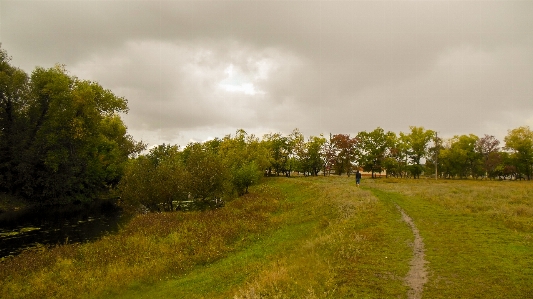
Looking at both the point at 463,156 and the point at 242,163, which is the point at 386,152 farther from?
the point at 242,163

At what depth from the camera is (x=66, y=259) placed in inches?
895

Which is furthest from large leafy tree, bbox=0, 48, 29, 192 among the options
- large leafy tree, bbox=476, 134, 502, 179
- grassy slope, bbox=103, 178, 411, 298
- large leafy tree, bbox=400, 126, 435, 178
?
large leafy tree, bbox=476, 134, 502, 179

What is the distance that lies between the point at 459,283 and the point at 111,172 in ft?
247

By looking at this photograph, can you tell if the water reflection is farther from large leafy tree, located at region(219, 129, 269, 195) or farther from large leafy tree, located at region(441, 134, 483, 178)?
large leafy tree, located at region(441, 134, 483, 178)

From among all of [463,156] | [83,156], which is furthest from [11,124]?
[463,156]

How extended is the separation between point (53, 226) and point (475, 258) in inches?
1662

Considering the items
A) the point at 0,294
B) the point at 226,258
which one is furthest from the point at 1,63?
the point at 226,258

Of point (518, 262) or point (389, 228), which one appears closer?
point (518, 262)

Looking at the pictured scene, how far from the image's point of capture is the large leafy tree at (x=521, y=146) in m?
104

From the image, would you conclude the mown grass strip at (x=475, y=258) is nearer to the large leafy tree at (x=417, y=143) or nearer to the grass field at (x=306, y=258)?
the grass field at (x=306, y=258)

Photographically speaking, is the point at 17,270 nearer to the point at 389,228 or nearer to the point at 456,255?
the point at 389,228

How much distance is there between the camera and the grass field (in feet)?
42.6

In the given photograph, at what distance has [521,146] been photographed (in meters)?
105

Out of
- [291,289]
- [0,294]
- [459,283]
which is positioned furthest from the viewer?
[0,294]
